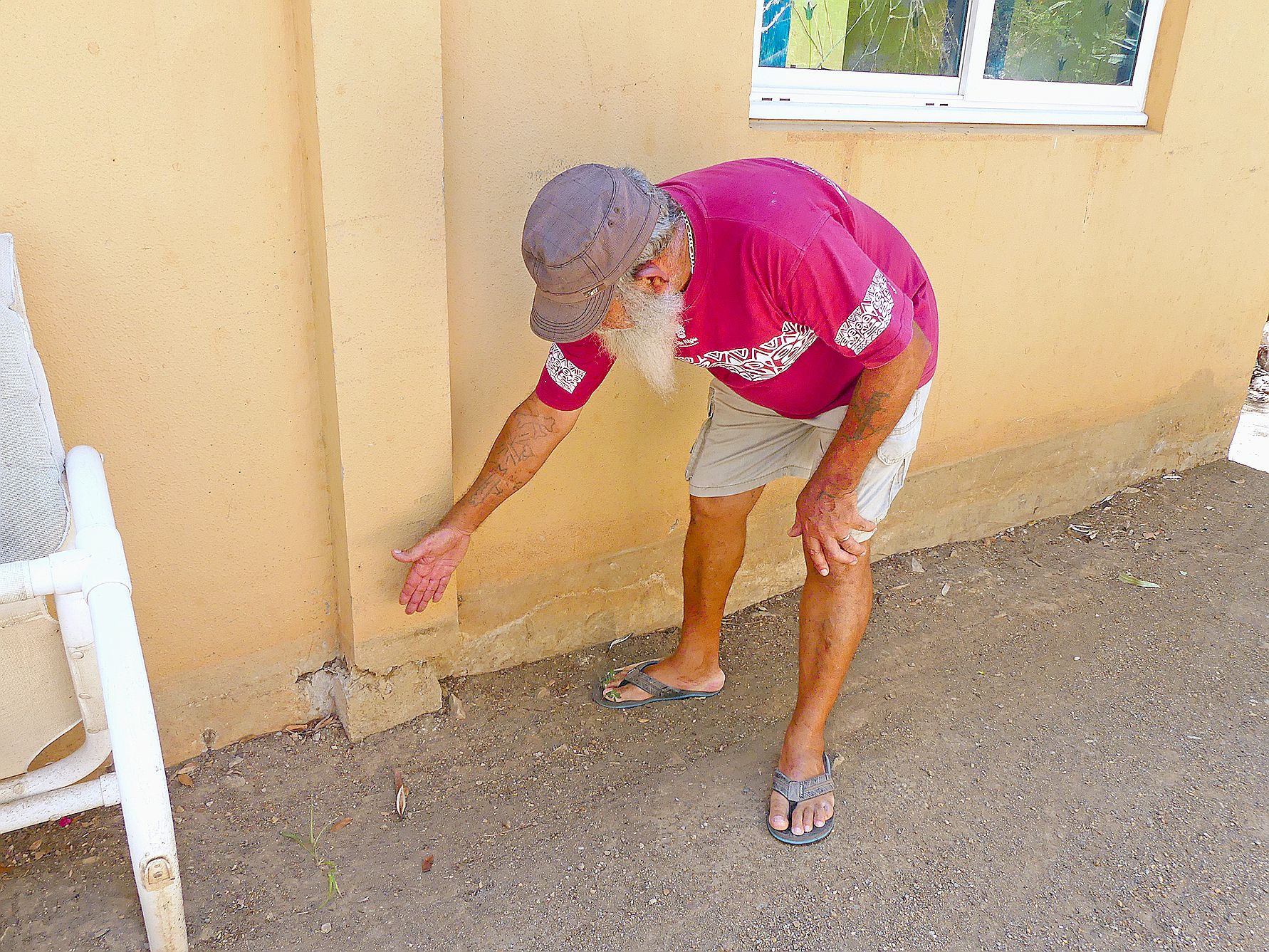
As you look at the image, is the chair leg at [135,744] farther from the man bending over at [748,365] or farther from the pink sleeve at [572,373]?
the pink sleeve at [572,373]

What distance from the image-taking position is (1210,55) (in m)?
3.69

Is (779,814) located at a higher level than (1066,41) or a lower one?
lower

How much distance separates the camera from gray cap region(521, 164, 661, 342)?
69.3 inches

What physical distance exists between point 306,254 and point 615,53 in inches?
35.4

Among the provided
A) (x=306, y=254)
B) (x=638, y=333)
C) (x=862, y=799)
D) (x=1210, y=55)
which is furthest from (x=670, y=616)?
(x=1210, y=55)

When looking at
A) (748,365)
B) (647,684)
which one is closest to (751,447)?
(748,365)

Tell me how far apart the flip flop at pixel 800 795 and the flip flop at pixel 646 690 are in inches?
16.6

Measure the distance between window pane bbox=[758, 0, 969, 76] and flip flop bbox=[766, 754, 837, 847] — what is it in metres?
2.02

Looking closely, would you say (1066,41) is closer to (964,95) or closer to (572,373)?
(964,95)

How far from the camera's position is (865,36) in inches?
121

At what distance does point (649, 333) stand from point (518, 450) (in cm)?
51

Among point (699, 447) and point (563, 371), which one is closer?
point (563, 371)

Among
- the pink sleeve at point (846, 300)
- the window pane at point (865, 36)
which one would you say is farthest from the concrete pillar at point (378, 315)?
the window pane at point (865, 36)

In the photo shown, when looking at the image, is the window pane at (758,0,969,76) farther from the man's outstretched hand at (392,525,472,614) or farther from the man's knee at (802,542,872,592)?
the man's outstretched hand at (392,525,472,614)
